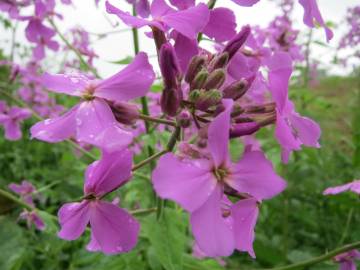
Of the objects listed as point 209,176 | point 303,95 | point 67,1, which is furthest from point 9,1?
point 303,95

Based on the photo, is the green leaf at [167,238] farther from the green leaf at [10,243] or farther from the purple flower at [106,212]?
the green leaf at [10,243]

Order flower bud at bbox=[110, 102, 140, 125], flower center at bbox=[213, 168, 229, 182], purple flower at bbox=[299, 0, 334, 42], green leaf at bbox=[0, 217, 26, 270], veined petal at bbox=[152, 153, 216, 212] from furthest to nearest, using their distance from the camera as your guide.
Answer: green leaf at bbox=[0, 217, 26, 270] → purple flower at bbox=[299, 0, 334, 42] → flower bud at bbox=[110, 102, 140, 125] → flower center at bbox=[213, 168, 229, 182] → veined petal at bbox=[152, 153, 216, 212]

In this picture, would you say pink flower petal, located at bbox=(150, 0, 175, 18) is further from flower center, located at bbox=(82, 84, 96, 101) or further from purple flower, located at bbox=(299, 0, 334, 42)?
purple flower, located at bbox=(299, 0, 334, 42)

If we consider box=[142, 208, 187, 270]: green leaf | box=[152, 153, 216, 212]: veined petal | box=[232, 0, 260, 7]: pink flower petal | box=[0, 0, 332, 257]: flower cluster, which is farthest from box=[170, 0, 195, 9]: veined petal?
box=[142, 208, 187, 270]: green leaf

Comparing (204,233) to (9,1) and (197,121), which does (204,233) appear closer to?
(197,121)

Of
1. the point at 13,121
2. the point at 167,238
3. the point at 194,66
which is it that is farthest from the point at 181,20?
the point at 13,121

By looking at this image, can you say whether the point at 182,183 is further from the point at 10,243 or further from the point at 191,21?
the point at 10,243
